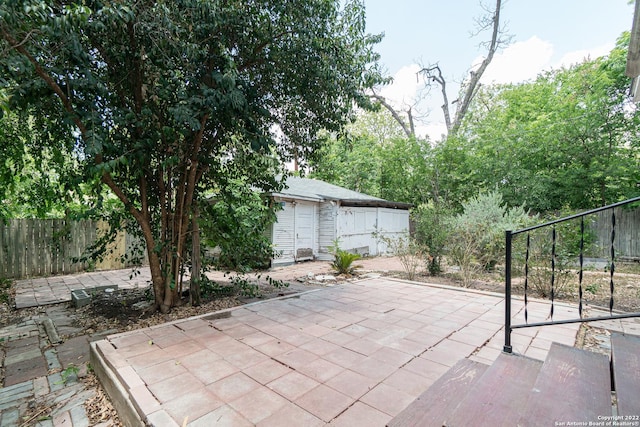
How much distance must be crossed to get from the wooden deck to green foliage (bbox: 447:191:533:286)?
13.5 feet

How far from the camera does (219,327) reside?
139 inches

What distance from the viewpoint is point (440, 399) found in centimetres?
161

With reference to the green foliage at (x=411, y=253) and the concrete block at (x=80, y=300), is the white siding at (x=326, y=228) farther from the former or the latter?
the concrete block at (x=80, y=300)

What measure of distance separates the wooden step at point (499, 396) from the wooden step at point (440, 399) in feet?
0.15

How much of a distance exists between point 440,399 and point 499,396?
0.30m

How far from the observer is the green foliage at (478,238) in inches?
240

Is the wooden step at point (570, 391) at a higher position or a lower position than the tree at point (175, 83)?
lower

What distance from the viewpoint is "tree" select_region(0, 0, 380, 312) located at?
286cm

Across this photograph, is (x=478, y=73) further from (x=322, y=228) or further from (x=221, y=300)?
(x=221, y=300)

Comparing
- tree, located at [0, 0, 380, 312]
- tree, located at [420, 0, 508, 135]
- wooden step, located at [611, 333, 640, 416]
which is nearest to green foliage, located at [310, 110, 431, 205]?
tree, located at [420, 0, 508, 135]

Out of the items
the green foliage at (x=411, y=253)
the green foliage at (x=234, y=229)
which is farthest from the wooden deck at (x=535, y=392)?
the green foliage at (x=411, y=253)

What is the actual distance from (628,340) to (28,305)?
7.40m

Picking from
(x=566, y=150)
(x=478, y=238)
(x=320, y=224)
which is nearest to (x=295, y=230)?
(x=320, y=224)

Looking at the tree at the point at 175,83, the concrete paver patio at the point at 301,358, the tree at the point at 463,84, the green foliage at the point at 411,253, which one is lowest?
the concrete paver patio at the point at 301,358
